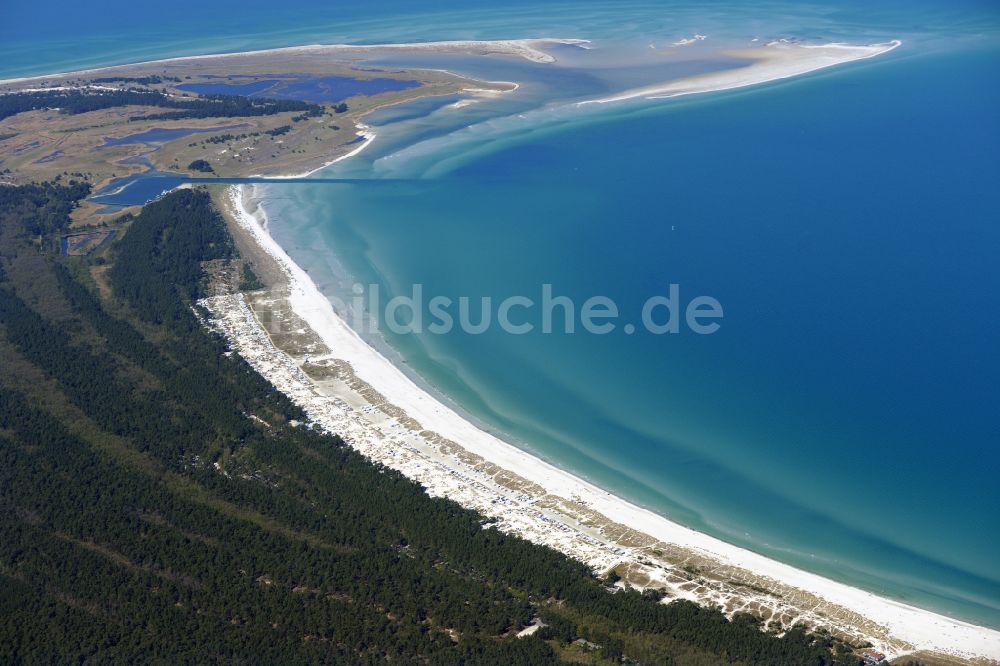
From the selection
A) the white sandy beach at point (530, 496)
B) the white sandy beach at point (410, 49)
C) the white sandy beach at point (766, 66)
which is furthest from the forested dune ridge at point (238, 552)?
the white sandy beach at point (410, 49)

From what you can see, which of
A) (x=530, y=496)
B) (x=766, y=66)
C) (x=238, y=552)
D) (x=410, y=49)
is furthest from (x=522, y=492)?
(x=410, y=49)

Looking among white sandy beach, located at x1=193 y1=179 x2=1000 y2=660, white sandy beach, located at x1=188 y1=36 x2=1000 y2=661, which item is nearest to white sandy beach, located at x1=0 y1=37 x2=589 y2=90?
white sandy beach, located at x1=188 y1=36 x2=1000 y2=661

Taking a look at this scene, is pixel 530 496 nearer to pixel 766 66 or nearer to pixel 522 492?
pixel 522 492

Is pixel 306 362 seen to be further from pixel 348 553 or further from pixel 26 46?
pixel 26 46

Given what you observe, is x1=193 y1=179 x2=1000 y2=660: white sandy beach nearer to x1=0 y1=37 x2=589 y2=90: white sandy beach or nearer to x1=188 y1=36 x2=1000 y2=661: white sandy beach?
x1=188 y1=36 x2=1000 y2=661: white sandy beach

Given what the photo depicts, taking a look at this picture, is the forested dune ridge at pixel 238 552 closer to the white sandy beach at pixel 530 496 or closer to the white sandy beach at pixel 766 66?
the white sandy beach at pixel 530 496

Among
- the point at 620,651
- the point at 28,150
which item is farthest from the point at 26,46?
the point at 620,651
